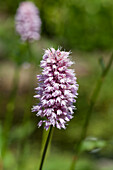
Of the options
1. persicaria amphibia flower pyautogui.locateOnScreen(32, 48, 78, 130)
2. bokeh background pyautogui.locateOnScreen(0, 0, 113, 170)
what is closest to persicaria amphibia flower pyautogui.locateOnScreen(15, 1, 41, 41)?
bokeh background pyautogui.locateOnScreen(0, 0, 113, 170)

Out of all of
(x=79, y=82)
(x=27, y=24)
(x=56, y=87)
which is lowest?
(x=56, y=87)

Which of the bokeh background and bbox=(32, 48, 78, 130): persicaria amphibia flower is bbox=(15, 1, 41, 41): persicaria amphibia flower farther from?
bbox=(32, 48, 78, 130): persicaria amphibia flower

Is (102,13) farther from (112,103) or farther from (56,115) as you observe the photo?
(56,115)

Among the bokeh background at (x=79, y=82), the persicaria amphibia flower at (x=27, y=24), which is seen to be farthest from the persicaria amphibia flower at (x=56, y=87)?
the persicaria amphibia flower at (x=27, y=24)

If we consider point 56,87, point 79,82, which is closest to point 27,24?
point 56,87

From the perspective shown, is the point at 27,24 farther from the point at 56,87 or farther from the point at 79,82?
the point at 79,82

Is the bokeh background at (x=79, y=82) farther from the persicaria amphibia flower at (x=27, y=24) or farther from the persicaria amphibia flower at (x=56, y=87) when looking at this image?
the persicaria amphibia flower at (x=56, y=87)

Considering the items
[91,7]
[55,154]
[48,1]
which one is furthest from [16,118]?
[91,7]
